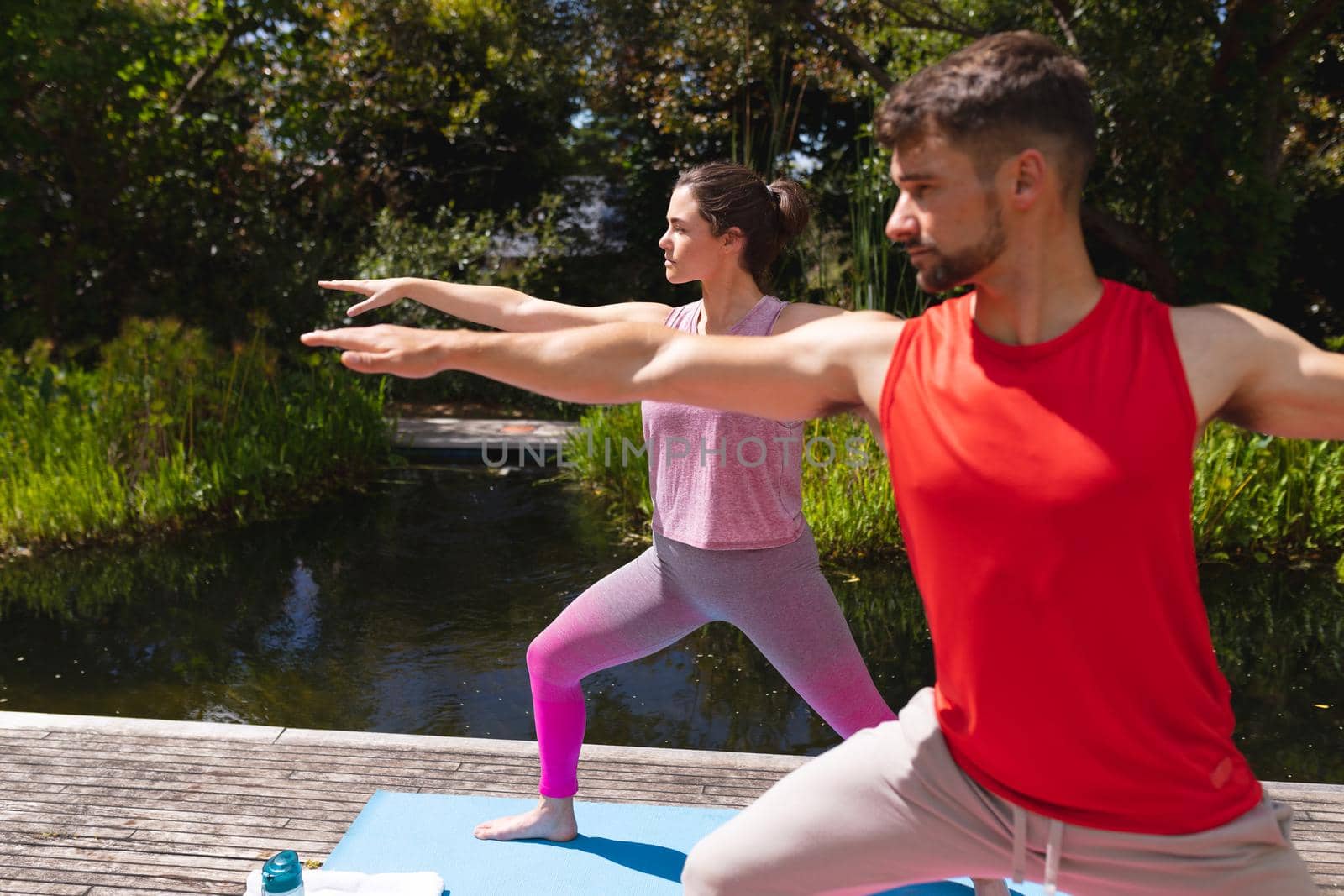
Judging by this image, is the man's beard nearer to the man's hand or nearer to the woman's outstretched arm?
the man's hand

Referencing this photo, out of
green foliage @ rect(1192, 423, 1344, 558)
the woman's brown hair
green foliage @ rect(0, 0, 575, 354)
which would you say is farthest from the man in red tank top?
green foliage @ rect(0, 0, 575, 354)

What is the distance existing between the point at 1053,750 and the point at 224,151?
9.73 metres

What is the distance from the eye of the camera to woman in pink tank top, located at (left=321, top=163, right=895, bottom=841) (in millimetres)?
2283

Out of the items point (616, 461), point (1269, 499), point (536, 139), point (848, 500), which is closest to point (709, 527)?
point (848, 500)

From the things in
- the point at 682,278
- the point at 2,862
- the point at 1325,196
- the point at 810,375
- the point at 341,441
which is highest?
the point at 1325,196

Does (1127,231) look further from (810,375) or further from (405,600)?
(810,375)

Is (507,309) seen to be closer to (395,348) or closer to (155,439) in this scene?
(395,348)

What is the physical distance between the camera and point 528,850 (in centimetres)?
260

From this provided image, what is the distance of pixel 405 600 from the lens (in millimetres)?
5199

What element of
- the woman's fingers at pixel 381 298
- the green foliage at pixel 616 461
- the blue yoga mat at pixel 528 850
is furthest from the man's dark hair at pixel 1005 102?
the green foliage at pixel 616 461

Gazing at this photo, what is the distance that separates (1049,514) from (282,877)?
1614 millimetres

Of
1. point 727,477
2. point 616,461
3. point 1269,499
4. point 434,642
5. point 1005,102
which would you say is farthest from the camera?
point 616,461

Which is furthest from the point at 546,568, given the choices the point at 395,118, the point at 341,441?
the point at 395,118

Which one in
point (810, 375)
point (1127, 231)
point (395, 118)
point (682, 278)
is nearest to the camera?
point (810, 375)
